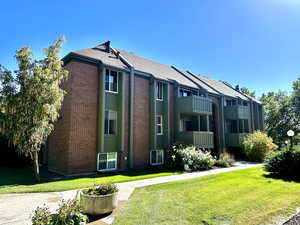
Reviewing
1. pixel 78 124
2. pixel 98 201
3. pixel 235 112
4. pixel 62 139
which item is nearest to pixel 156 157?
pixel 78 124

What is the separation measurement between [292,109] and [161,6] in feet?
139

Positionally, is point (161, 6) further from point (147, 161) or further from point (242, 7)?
point (147, 161)

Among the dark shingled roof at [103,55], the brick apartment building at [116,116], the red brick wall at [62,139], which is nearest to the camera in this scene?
the red brick wall at [62,139]

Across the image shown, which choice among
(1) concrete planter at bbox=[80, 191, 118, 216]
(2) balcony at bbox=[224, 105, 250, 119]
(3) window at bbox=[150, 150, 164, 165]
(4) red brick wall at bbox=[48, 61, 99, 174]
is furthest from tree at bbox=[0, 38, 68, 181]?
(2) balcony at bbox=[224, 105, 250, 119]

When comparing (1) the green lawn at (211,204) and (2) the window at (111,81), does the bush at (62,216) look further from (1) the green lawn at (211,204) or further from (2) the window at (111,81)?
(2) the window at (111,81)

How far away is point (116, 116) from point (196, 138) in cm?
789

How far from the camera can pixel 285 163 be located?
40.4 ft

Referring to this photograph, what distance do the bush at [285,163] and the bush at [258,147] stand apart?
368 inches

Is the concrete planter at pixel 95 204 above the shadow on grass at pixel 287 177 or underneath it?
above

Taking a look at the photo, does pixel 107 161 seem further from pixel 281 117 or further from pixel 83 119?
pixel 281 117

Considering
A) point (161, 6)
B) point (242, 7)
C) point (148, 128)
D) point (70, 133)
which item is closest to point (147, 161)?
point (148, 128)

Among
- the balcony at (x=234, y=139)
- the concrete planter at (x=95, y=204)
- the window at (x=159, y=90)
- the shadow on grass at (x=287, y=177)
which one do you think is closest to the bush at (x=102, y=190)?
the concrete planter at (x=95, y=204)

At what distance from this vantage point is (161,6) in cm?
1191

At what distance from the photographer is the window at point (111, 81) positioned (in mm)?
15516
